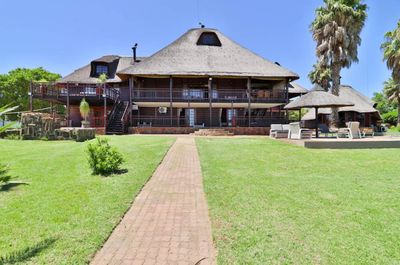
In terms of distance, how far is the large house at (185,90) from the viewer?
2431 centimetres

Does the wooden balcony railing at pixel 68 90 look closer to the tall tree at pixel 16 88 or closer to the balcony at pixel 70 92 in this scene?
the balcony at pixel 70 92

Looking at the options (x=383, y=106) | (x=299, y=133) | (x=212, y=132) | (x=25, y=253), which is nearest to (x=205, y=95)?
(x=212, y=132)

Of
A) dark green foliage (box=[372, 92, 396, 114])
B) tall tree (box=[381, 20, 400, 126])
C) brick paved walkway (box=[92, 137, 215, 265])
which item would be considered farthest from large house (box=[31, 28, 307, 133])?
dark green foliage (box=[372, 92, 396, 114])

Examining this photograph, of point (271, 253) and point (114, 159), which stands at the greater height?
point (114, 159)

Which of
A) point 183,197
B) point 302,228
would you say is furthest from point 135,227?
point 302,228

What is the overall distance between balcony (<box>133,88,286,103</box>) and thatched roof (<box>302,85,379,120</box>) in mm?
9242

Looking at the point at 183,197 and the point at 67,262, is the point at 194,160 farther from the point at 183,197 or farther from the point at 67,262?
the point at 67,262

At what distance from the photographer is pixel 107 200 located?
5.12 m

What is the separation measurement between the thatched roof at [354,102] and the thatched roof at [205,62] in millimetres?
8814

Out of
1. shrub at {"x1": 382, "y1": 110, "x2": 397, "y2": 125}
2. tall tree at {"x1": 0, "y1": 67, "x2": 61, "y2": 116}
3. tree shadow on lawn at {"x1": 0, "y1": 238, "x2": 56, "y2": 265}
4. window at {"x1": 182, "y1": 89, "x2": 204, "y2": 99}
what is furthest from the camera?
tall tree at {"x1": 0, "y1": 67, "x2": 61, "y2": 116}

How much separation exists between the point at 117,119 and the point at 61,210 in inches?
806

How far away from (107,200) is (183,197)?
137 centimetres

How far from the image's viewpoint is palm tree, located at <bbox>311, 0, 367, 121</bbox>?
2630 centimetres

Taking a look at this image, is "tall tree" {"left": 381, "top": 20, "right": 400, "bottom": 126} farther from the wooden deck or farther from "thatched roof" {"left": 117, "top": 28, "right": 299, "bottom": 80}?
the wooden deck
